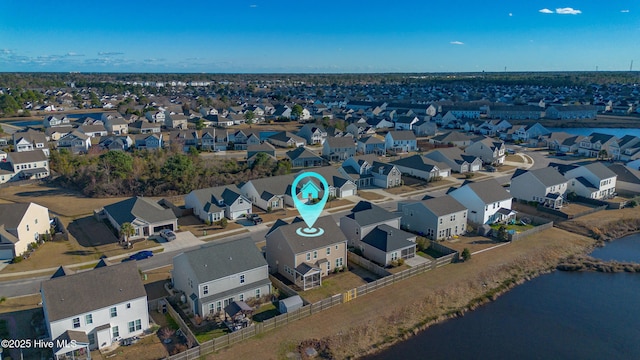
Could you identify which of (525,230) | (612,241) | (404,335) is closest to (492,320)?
(404,335)

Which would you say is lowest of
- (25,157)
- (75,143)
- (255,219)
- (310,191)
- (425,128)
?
(255,219)

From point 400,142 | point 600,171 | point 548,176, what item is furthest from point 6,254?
point 400,142

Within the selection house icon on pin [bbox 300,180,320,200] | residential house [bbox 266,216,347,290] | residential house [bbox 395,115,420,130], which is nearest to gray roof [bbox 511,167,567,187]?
house icon on pin [bbox 300,180,320,200]

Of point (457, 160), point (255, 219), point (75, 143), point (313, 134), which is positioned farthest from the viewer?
point (313, 134)

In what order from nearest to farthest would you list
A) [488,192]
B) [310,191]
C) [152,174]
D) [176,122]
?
[488,192], [310,191], [152,174], [176,122]

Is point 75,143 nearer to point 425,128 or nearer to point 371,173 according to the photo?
point 371,173

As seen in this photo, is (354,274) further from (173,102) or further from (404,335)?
(173,102)
